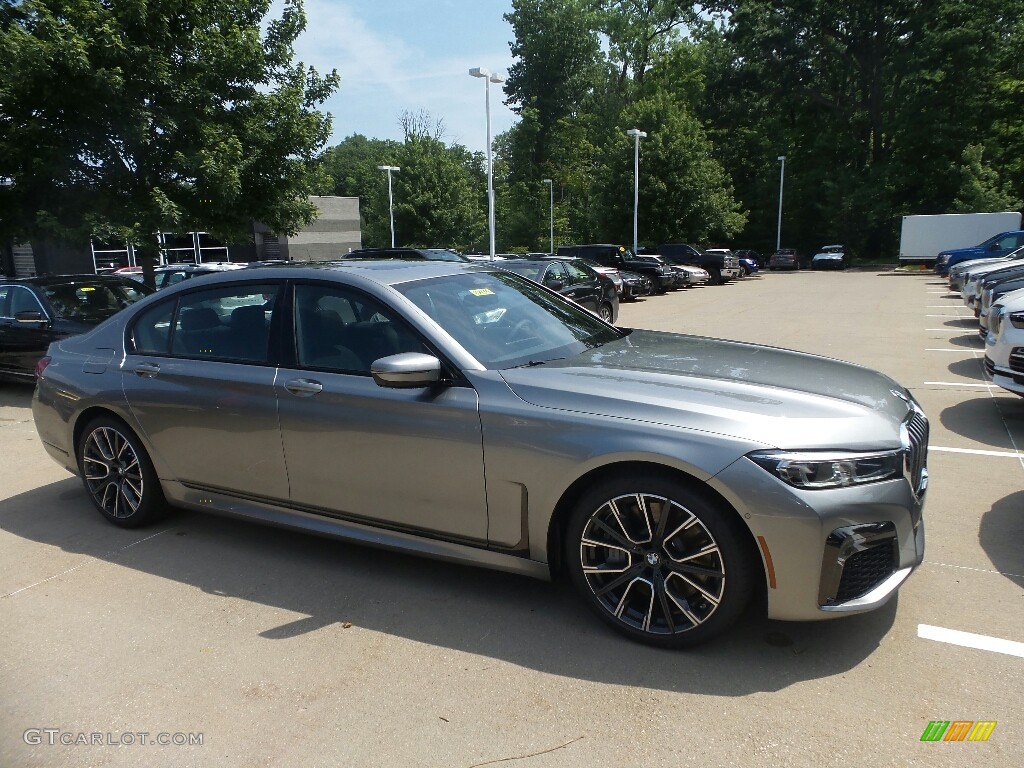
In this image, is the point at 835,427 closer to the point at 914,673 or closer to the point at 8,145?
the point at 914,673

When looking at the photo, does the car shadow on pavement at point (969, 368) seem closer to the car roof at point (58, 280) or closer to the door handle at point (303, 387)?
the door handle at point (303, 387)

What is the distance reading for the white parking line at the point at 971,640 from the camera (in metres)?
3.24

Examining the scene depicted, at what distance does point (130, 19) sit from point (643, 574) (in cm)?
1102

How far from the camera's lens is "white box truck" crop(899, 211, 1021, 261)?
121 feet

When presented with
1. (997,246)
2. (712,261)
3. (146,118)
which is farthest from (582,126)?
(146,118)

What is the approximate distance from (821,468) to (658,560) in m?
0.76

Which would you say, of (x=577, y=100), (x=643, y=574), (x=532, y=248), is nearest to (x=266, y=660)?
(x=643, y=574)

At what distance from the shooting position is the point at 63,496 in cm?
580

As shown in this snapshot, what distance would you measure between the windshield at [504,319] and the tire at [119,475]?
→ 2202mm

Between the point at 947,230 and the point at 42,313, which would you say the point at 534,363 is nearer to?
the point at 42,313

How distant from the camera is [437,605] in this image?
3828mm

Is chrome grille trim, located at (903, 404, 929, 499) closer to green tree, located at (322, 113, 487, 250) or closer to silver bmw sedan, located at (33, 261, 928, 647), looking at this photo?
silver bmw sedan, located at (33, 261, 928, 647)

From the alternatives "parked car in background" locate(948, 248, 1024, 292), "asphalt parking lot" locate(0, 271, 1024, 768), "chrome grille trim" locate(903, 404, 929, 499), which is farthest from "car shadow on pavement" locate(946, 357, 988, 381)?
"parked car in background" locate(948, 248, 1024, 292)

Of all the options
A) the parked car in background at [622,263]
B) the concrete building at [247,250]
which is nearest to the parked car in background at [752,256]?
the parked car in background at [622,263]
